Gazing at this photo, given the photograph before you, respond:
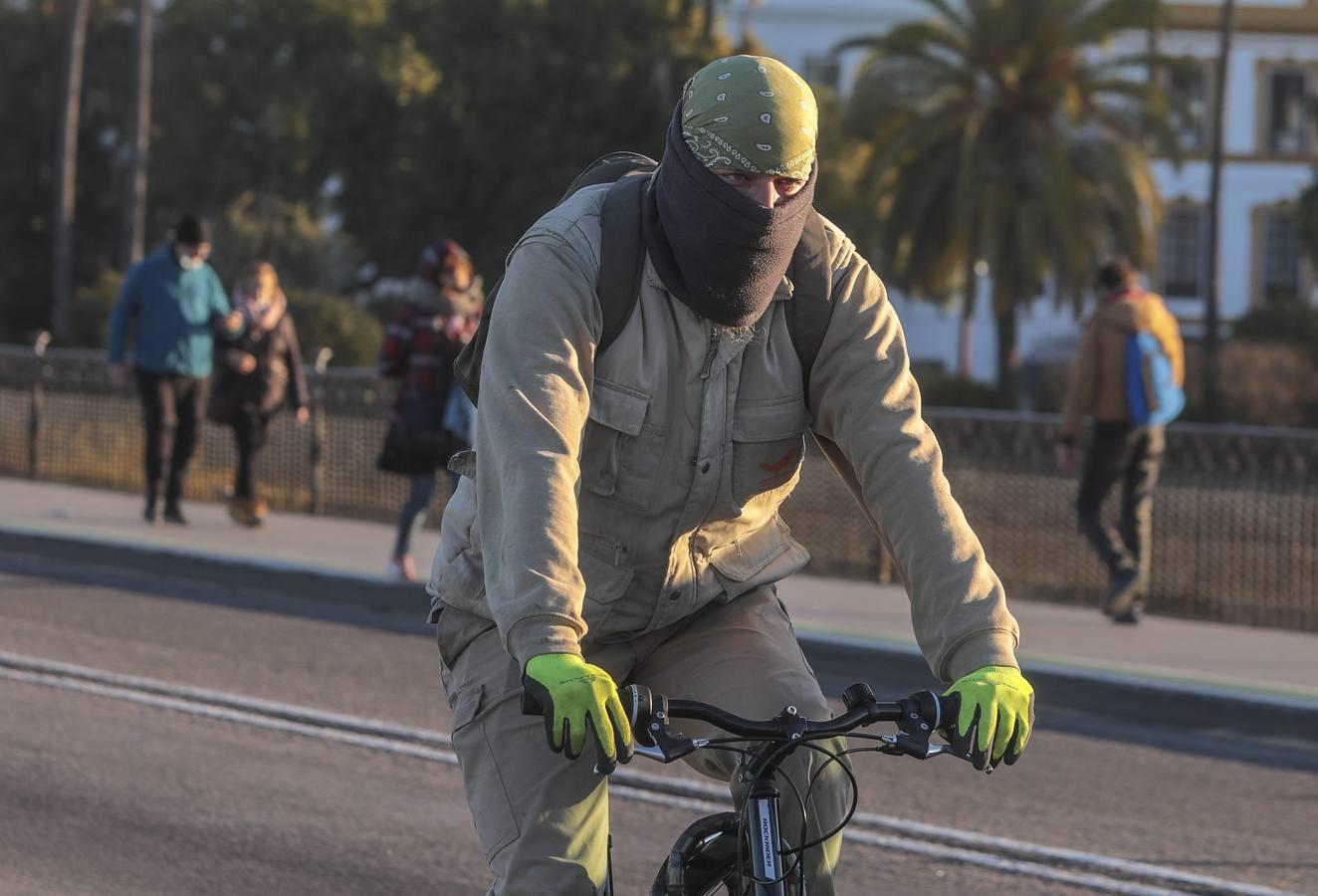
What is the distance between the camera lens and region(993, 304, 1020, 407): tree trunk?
34.0 m

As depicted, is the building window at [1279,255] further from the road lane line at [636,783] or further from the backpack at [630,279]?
the backpack at [630,279]

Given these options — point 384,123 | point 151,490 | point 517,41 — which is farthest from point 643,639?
point 384,123

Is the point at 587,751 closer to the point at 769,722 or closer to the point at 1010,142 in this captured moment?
the point at 769,722

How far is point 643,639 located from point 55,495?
11.9m

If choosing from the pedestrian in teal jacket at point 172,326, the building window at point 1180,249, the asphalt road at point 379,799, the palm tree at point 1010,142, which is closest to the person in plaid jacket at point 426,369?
the asphalt road at point 379,799

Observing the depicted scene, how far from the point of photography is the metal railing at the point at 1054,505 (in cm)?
1082

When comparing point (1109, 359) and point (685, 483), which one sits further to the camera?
point (1109, 359)

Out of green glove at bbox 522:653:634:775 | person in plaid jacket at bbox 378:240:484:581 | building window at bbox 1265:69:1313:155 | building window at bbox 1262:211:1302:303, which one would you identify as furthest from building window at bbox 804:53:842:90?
green glove at bbox 522:653:634:775

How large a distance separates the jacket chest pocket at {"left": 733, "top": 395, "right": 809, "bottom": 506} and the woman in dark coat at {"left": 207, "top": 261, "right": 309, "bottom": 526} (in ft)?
31.4

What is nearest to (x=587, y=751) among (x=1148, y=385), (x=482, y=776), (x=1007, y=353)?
(x=482, y=776)

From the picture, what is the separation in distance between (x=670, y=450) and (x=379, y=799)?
350 cm

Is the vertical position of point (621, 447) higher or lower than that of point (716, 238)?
lower

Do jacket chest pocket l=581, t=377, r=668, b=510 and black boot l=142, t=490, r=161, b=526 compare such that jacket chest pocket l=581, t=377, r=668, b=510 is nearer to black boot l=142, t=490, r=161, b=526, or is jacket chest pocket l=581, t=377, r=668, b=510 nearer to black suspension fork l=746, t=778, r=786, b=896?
black suspension fork l=746, t=778, r=786, b=896

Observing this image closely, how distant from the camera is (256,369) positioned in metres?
12.6
